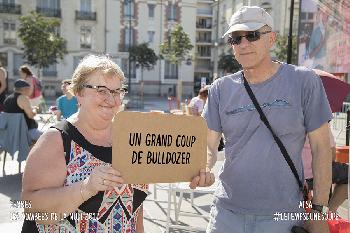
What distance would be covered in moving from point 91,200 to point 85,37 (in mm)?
42520

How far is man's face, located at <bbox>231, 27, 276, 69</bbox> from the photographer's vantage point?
7.58 feet

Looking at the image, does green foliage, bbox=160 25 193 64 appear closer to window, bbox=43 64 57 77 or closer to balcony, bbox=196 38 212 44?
window, bbox=43 64 57 77

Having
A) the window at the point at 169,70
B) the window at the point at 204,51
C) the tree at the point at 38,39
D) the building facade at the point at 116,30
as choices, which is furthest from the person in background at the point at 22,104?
the window at the point at 204,51

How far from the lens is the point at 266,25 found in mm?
2342

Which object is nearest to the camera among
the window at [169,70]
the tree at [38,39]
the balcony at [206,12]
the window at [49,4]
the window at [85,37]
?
the tree at [38,39]

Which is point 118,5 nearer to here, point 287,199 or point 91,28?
point 91,28

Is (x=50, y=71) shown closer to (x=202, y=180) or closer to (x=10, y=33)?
(x=10, y=33)

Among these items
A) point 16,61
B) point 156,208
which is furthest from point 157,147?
point 16,61

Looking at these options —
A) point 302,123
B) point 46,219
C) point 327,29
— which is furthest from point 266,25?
point 327,29

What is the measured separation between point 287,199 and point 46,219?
1.21 meters

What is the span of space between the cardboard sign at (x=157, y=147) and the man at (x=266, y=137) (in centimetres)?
33

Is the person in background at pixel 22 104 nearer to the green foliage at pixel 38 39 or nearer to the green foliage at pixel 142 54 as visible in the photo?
the green foliage at pixel 38 39

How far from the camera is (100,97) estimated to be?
6.48 feet

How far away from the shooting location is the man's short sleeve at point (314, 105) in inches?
85.6
